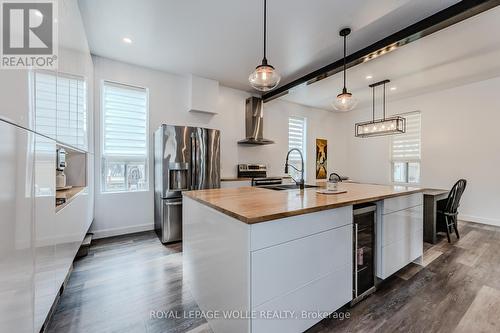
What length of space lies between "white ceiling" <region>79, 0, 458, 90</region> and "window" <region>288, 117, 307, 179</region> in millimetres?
2336

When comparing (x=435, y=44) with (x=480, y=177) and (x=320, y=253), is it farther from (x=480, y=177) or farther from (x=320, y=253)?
(x=320, y=253)

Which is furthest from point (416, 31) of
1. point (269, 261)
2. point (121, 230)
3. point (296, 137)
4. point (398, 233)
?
point (121, 230)

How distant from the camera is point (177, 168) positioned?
341 cm

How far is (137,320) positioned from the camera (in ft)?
5.43

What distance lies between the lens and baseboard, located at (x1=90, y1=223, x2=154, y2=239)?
3379 mm

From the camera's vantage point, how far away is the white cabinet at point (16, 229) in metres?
0.82

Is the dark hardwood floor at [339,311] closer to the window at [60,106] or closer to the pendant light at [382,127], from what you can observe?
the window at [60,106]

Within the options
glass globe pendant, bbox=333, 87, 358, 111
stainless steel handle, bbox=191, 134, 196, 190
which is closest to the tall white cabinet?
stainless steel handle, bbox=191, 134, 196, 190

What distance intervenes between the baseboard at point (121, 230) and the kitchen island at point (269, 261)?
7.39ft

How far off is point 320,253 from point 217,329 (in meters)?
0.91

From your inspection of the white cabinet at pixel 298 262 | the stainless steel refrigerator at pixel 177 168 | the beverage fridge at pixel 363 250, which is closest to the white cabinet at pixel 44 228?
the white cabinet at pixel 298 262

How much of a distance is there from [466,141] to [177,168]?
5.87m

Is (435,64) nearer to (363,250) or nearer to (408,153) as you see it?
(408,153)

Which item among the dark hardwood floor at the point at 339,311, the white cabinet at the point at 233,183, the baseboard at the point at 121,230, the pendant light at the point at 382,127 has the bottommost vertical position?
the dark hardwood floor at the point at 339,311
